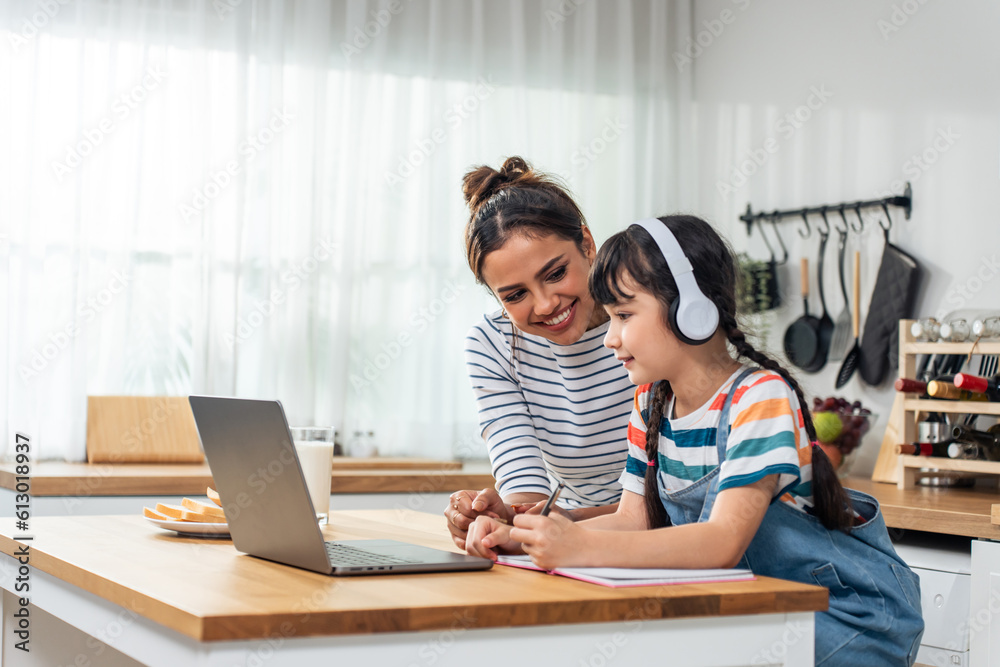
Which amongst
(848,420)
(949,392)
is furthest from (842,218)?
(949,392)

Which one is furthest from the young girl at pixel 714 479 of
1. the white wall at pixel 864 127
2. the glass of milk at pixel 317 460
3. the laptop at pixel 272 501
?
the white wall at pixel 864 127

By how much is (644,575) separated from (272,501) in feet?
1.31

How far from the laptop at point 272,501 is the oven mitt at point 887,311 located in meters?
1.93

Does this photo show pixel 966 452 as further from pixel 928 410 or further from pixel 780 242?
pixel 780 242

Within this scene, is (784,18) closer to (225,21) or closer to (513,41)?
(513,41)

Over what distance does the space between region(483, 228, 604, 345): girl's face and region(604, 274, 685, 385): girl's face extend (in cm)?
27

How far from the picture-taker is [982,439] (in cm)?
219

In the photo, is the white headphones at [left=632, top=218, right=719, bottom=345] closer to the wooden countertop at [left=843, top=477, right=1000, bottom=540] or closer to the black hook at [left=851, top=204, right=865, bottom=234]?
the wooden countertop at [left=843, top=477, right=1000, bottom=540]

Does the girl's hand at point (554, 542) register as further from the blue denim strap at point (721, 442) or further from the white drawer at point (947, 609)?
the white drawer at point (947, 609)

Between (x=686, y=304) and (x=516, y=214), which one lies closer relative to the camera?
(x=686, y=304)

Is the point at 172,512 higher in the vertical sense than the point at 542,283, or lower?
lower

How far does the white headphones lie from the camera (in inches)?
45.4

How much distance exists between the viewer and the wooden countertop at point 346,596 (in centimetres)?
80

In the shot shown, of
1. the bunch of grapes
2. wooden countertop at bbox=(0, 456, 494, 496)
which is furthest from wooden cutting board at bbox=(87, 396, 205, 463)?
the bunch of grapes
